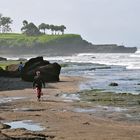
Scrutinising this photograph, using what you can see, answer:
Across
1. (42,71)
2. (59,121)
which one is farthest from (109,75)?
(59,121)

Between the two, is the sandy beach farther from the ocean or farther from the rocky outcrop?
the rocky outcrop

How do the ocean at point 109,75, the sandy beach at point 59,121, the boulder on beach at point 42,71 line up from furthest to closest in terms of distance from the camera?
the boulder on beach at point 42,71
the ocean at point 109,75
the sandy beach at point 59,121

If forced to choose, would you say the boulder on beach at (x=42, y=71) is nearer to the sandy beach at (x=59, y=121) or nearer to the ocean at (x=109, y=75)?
the ocean at (x=109, y=75)

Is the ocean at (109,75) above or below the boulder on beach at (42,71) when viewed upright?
below

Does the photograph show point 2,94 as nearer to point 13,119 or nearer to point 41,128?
point 13,119

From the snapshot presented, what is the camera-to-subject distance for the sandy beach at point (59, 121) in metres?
16.0

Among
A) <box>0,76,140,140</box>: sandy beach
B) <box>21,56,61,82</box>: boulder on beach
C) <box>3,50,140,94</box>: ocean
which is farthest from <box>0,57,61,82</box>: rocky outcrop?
<box>0,76,140,140</box>: sandy beach

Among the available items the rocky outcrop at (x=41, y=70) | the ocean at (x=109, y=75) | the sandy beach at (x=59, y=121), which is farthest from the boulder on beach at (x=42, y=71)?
the sandy beach at (x=59, y=121)

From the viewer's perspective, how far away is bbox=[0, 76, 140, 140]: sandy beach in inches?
632

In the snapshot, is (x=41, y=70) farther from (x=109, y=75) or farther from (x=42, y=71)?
(x=109, y=75)

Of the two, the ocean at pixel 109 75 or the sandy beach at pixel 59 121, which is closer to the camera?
the sandy beach at pixel 59 121

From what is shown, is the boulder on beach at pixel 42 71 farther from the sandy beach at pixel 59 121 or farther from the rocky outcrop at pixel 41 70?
the sandy beach at pixel 59 121

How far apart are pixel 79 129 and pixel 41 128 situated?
1.46 m

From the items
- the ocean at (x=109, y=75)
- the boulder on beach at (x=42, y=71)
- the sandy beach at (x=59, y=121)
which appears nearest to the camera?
the sandy beach at (x=59, y=121)
